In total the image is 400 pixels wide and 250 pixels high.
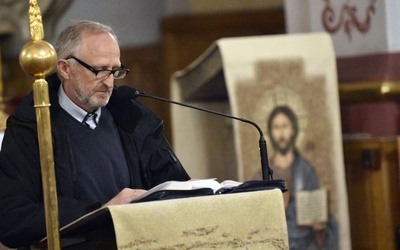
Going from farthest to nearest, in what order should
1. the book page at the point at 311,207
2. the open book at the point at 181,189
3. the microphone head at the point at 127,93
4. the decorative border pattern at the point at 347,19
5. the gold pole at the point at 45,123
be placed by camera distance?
the decorative border pattern at the point at 347,19
the book page at the point at 311,207
the microphone head at the point at 127,93
the open book at the point at 181,189
the gold pole at the point at 45,123

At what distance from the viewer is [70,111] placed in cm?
425

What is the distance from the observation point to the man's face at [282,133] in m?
6.74

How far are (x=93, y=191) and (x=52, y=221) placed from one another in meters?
0.61

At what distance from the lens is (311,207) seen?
6691 millimetres

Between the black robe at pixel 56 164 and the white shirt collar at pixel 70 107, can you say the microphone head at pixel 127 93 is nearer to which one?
the black robe at pixel 56 164

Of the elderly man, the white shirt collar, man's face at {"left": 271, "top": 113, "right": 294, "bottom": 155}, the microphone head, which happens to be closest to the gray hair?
the elderly man

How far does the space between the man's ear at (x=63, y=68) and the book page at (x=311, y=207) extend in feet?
9.01

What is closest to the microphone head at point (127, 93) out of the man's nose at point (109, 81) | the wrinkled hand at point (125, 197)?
the man's nose at point (109, 81)

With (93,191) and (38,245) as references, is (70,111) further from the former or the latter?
(38,245)

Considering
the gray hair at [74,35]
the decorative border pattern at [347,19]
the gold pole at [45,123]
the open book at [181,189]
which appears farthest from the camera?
the decorative border pattern at [347,19]

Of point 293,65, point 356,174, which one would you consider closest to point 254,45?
point 293,65

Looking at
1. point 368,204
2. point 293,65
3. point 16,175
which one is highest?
point 293,65

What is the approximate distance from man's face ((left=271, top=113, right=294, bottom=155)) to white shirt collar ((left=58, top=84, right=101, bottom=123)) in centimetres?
261

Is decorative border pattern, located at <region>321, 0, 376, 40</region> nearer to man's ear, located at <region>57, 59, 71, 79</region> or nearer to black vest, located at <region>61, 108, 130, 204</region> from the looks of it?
black vest, located at <region>61, 108, 130, 204</region>
